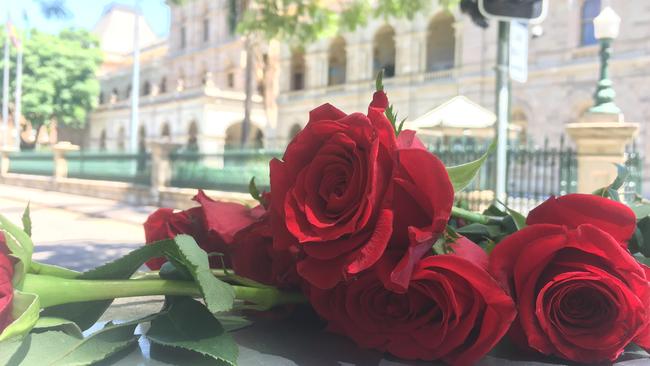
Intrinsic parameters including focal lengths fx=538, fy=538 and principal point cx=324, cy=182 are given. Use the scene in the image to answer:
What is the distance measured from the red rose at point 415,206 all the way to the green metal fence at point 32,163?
2329cm

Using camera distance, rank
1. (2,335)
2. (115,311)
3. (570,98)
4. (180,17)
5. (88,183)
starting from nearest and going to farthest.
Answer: (2,335), (115,311), (88,183), (570,98), (180,17)

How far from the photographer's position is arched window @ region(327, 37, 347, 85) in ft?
105

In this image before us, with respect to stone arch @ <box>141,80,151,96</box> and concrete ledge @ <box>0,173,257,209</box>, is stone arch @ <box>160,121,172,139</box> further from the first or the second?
concrete ledge @ <box>0,173,257,209</box>

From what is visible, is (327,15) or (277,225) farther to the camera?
(327,15)

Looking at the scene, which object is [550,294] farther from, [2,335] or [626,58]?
[626,58]

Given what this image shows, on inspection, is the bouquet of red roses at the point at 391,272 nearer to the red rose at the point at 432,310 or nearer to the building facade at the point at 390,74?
the red rose at the point at 432,310

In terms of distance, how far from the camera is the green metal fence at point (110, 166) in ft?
50.9

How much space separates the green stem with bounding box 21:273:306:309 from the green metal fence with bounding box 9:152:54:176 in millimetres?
23084

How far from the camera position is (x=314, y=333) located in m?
0.94

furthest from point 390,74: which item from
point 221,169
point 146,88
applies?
point 146,88

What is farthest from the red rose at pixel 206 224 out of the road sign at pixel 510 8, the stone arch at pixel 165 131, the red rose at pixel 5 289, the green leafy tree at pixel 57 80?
the green leafy tree at pixel 57 80

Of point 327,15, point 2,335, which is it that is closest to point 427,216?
point 2,335

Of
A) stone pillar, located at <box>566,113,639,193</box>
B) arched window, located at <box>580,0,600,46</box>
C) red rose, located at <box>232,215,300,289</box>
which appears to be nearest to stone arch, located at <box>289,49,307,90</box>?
arched window, located at <box>580,0,600,46</box>

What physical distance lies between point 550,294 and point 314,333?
394mm
